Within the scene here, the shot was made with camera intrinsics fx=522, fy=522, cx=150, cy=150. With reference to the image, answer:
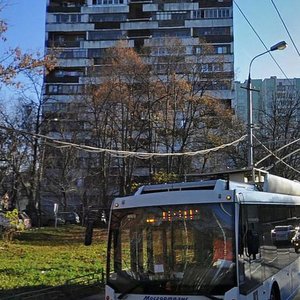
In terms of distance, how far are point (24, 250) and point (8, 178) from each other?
93.5 feet

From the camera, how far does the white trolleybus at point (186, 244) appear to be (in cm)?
772

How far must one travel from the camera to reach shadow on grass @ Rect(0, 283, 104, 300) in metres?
11.7

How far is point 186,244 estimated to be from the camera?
26.5ft

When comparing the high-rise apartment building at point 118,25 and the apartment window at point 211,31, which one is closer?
the high-rise apartment building at point 118,25

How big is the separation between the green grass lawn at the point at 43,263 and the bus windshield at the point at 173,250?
19.3 ft

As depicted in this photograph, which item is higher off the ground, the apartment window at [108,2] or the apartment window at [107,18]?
the apartment window at [108,2]

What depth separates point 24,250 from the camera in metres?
24.5

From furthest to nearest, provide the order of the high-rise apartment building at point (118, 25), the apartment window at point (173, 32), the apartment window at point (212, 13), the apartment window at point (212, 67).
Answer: the apartment window at point (212, 13)
the apartment window at point (173, 32)
the high-rise apartment building at point (118, 25)
the apartment window at point (212, 67)

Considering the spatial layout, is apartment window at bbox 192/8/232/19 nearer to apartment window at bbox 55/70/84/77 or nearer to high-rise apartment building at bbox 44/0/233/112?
high-rise apartment building at bbox 44/0/233/112

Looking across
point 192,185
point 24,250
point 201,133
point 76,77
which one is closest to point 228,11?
point 76,77

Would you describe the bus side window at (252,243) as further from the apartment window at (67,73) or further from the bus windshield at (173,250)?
the apartment window at (67,73)

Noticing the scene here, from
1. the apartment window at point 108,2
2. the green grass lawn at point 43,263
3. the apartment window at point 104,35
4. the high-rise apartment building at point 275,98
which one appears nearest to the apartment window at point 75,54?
the apartment window at point 104,35

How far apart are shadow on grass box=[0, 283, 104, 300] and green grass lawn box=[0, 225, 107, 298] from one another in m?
0.58

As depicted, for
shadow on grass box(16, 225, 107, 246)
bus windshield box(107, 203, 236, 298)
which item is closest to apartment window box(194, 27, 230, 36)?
Result: shadow on grass box(16, 225, 107, 246)
